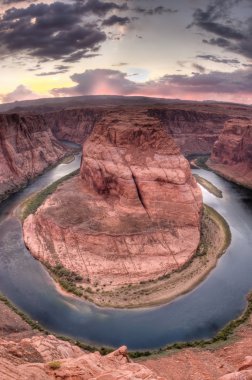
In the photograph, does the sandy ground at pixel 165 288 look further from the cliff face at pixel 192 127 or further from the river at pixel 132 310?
the cliff face at pixel 192 127

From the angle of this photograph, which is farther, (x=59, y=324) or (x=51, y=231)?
(x=51, y=231)

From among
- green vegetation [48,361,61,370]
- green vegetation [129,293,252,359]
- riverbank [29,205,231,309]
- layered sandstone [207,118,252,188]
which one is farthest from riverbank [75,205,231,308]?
layered sandstone [207,118,252,188]

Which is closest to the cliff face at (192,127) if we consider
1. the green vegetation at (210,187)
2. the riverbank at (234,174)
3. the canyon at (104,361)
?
the riverbank at (234,174)

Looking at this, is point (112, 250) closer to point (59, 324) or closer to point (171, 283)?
point (171, 283)

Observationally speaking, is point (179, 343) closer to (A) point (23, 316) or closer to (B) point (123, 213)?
(A) point (23, 316)

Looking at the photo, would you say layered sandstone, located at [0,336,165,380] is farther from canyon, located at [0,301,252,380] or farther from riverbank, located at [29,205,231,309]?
riverbank, located at [29,205,231,309]

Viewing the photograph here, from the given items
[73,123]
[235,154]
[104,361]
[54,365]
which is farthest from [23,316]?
[73,123]

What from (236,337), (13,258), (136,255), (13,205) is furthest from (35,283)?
(13,205)
